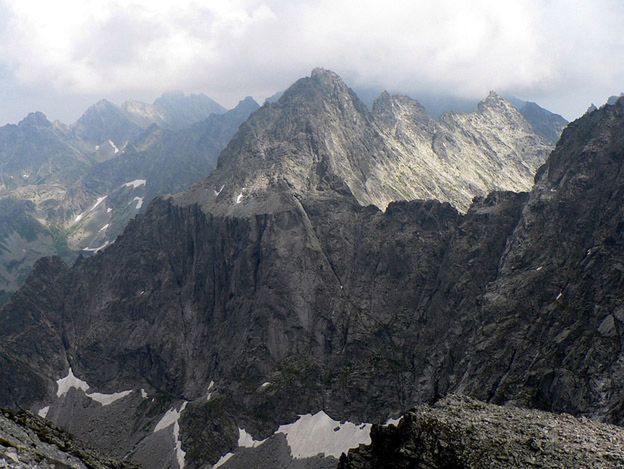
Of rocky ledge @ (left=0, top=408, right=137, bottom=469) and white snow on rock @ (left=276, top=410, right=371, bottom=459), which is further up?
rocky ledge @ (left=0, top=408, right=137, bottom=469)

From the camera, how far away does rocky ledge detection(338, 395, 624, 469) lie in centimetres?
4841

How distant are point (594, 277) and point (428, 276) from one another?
6506cm

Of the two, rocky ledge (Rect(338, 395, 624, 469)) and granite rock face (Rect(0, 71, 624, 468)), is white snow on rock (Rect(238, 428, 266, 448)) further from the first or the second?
rocky ledge (Rect(338, 395, 624, 469))

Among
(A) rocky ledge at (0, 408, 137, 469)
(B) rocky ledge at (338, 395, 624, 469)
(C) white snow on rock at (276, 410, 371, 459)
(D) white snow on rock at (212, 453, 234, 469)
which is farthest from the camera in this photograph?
(D) white snow on rock at (212, 453, 234, 469)

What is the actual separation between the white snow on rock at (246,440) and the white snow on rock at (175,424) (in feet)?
56.9

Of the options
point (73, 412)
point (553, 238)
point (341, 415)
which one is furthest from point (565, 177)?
point (73, 412)

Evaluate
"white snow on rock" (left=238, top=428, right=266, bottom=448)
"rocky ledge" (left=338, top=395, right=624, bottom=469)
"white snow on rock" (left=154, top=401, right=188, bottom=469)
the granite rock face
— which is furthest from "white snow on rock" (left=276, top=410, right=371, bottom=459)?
"rocky ledge" (left=338, top=395, right=624, bottom=469)

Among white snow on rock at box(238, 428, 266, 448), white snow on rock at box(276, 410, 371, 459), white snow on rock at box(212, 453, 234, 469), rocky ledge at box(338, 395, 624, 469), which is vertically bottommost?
white snow on rock at box(212, 453, 234, 469)

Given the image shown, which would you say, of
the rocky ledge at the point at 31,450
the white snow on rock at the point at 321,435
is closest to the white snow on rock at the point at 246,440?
the white snow on rock at the point at 321,435

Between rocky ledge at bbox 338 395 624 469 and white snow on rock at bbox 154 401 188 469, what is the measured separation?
373 ft

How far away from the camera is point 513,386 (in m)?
104

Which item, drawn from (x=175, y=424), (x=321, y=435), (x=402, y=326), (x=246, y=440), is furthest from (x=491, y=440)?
(x=175, y=424)

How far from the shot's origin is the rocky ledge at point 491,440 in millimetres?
48406

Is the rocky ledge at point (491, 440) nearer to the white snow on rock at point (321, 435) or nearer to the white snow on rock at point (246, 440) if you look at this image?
the white snow on rock at point (321, 435)
